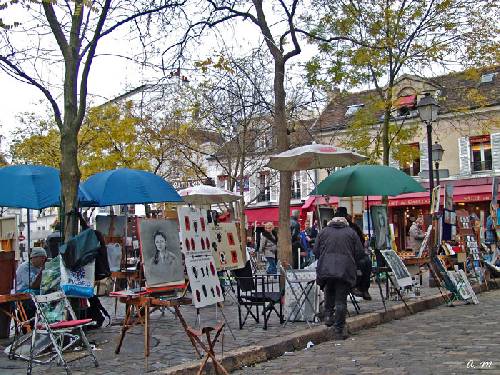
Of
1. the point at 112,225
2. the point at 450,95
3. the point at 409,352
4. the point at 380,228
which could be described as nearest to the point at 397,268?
the point at 380,228

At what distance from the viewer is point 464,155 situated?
104ft

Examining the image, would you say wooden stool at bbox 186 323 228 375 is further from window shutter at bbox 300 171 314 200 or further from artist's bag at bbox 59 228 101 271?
window shutter at bbox 300 171 314 200

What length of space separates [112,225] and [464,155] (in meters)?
23.9

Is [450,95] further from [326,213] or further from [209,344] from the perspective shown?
[209,344]

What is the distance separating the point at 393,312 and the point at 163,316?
3.86 metres

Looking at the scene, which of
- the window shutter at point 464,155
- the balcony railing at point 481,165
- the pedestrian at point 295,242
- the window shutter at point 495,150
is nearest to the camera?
the pedestrian at point 295,242

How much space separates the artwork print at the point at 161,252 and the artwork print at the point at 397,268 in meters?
4.29

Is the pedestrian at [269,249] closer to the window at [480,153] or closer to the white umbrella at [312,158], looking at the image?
the white umbrella at [312,158]

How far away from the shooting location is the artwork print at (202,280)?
6.95m

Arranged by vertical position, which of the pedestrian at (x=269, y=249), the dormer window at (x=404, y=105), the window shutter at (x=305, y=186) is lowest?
the pedestrian at (x=269, y=249)

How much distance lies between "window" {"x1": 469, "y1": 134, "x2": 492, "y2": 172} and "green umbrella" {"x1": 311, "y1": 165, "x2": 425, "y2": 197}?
21252 millimetres

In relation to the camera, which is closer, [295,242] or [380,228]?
[380,228]

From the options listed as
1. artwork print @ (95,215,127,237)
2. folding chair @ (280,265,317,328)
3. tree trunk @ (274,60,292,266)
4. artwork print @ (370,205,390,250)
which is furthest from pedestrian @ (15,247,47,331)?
artwork print @ (370,205,390,250)

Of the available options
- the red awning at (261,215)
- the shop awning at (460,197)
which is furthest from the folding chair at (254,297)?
the red awning at (261,215)
